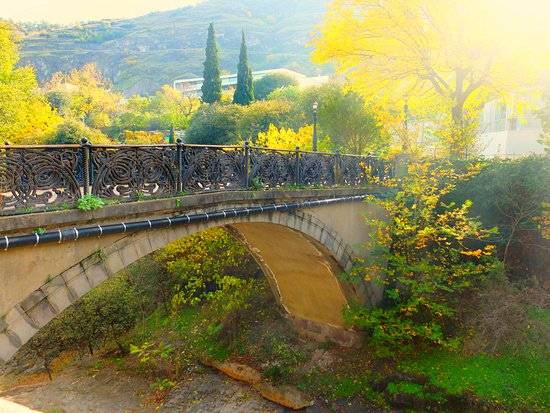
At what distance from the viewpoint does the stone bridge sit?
499cm

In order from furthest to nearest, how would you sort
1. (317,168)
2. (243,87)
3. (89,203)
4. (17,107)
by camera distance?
1. (243,87)
2. (17,107)
3. (317,168)
4. (89,203)

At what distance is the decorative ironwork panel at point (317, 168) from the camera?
1045 centimetres

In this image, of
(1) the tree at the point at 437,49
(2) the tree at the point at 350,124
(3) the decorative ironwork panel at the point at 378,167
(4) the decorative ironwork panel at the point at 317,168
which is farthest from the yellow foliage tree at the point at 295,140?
(4) the decorative ironwork panel at the point at 317,168

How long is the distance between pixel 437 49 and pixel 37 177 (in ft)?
50.7

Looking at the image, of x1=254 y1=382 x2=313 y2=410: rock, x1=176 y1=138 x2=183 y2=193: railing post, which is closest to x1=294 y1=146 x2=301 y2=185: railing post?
x1=176 y1=138 x2=183 y2=193: railing post

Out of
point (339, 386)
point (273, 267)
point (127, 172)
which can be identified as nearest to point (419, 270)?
point (339, 386)

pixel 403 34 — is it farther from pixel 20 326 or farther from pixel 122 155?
pixel 20 326

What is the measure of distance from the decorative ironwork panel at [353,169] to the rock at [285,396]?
592cm

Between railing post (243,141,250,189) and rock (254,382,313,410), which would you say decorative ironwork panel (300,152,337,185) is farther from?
rock (254,382,313,410)

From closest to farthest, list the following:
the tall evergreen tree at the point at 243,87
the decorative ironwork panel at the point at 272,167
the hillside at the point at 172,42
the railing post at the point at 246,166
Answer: the railing post at the point at 246,166
the decorative ironwork panel at the point at 272,167
the tall evergreen tree at the point at 243,87
the hillside at the point at 172,42

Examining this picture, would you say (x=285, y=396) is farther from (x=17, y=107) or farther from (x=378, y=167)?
(x=17, y=107)

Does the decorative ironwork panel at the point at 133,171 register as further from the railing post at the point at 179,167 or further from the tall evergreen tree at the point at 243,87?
the tall evergreen tree at the point at 243,87

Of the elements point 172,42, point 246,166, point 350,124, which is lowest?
point 246,166

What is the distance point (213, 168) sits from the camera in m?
7.63
